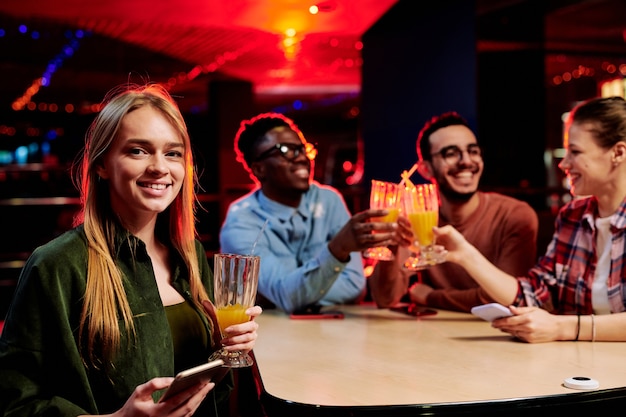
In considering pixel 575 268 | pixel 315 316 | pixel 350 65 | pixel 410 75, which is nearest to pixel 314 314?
pixel 315 316

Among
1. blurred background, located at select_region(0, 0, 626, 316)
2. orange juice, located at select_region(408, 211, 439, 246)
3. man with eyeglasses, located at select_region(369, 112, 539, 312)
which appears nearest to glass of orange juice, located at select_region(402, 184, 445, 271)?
orange juice, located at select_region(408, 211, 439, 246)

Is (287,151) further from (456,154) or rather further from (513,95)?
(513,95)

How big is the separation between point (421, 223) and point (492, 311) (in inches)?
17.8

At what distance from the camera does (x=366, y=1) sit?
591cm

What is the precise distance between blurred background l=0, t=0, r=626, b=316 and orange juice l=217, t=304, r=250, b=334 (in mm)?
1950

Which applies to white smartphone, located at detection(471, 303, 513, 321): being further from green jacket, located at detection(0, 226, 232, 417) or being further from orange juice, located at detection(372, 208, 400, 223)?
green jacket, located at detection(0, 226, 232, 417)

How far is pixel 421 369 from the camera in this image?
1.94 m

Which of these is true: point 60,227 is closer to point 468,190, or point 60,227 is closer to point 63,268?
point 468,190

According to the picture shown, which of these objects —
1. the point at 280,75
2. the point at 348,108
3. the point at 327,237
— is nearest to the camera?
the point at 327,237

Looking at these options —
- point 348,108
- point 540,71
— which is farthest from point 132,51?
point 348,108

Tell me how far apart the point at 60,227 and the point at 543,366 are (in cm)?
904

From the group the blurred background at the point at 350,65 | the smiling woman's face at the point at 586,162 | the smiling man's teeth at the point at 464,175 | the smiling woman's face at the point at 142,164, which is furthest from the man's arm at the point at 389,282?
the smiling woman's face at the point at 142,164

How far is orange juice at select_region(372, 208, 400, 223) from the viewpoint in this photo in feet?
8.43

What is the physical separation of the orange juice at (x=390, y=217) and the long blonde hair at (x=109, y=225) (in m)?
0.80
